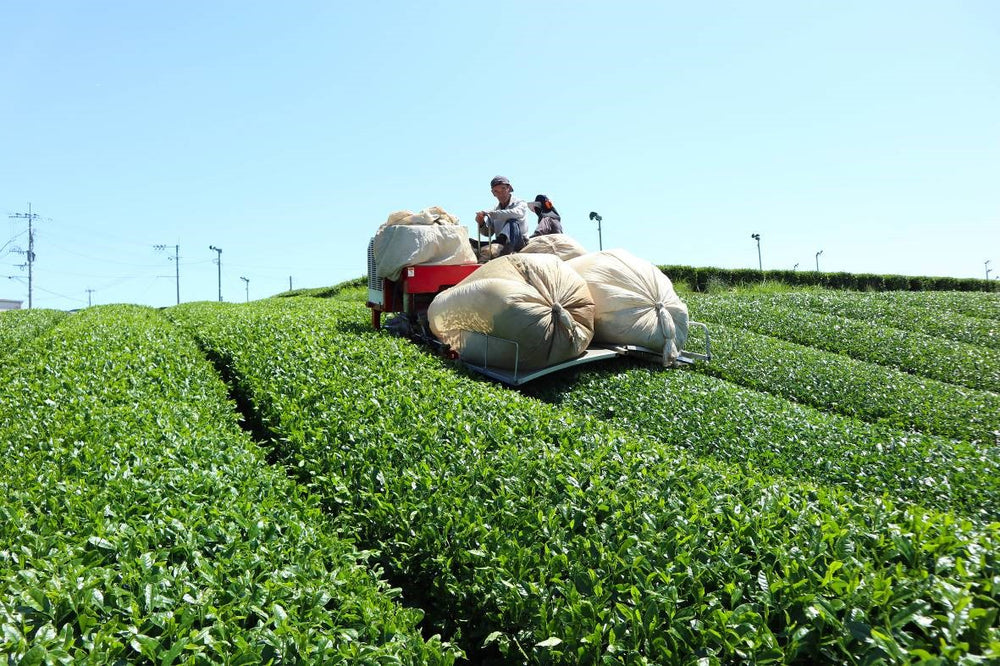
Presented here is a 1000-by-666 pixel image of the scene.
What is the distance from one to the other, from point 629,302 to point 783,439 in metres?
2.39

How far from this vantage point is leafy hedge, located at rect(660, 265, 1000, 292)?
24.7 metres

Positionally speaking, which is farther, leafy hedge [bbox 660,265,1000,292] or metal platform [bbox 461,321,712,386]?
leafy hedge [bbox 660,265,1000,292]

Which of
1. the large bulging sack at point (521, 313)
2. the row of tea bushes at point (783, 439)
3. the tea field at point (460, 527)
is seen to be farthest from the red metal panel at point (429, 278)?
the row of tea bushes at point (783, 439)

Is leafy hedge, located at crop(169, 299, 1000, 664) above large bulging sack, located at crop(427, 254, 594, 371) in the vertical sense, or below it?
below

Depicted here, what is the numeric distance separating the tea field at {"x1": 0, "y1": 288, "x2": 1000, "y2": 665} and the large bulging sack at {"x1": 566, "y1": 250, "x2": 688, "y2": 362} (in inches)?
41.3

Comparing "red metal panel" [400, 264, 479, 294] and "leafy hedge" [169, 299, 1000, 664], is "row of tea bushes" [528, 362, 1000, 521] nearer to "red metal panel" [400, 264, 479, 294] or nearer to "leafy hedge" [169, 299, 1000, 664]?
"leafy hedge" [169, 299, 1000, 664]

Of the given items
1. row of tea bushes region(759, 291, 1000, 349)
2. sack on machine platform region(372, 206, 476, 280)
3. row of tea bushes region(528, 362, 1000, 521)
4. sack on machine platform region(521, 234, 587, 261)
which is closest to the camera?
row of tea bushes region(528, 362, 1000, 521)

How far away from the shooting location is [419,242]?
7.87 m

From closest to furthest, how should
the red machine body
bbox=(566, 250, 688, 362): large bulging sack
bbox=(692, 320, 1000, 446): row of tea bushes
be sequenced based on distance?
1. bbox=(692, 320, 1000, 446): row of tea bushes
2. bbox=(566, 250, 688, 362): large bulging sack
3. the red machine body

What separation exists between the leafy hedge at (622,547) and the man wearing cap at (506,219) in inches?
163

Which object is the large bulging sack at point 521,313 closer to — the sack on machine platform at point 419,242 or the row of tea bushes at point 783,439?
the row of tea bushes at point 783,439

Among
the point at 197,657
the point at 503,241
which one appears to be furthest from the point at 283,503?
the point at 503,241

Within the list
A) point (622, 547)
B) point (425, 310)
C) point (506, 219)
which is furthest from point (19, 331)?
point (622, 547)

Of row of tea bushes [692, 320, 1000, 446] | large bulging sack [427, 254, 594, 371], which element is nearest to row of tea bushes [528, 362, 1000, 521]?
large bulging sack [427, 254, 594, 371]
